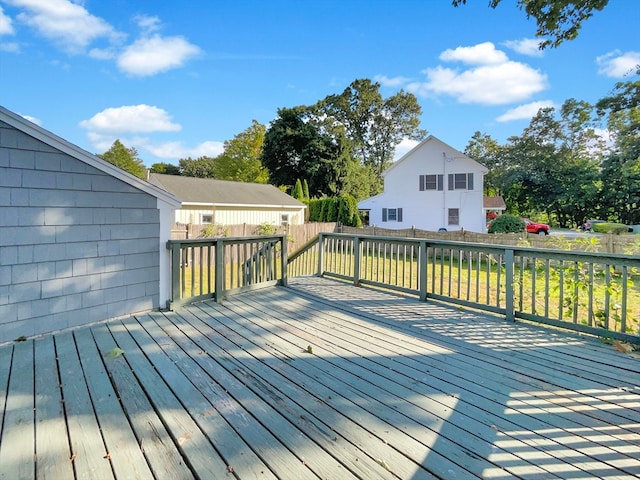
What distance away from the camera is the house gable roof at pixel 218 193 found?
1457 centimetres

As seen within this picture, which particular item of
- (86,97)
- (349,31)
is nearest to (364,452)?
(349,31)

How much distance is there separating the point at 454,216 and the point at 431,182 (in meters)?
2.38

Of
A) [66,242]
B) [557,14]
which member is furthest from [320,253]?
[557,14]

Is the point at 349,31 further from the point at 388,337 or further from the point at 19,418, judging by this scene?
the point at 19,418

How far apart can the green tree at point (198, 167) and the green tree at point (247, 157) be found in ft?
39.4

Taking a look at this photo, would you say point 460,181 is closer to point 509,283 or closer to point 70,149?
point 509,283

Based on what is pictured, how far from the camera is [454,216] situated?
65.5 feet

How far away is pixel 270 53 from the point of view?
10.8 metres

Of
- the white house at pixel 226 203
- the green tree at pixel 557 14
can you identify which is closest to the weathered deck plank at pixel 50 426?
the green tree at pixel 557 14

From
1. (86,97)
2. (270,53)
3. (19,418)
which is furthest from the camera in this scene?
(86,97)

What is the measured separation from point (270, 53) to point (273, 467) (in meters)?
11.5

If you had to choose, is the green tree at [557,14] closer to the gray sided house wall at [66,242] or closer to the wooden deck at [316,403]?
the wooden deck at [316,403]

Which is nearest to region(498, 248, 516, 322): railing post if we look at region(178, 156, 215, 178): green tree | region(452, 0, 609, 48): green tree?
region(452, 0, 609, 48): green tree

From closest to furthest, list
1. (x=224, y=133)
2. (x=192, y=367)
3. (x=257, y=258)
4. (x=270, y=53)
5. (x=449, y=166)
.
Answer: (x=192, y=367)
(x=257, y=258)
(x=270, y=53)
(x=449, y=166)
(x=224, y=133)
